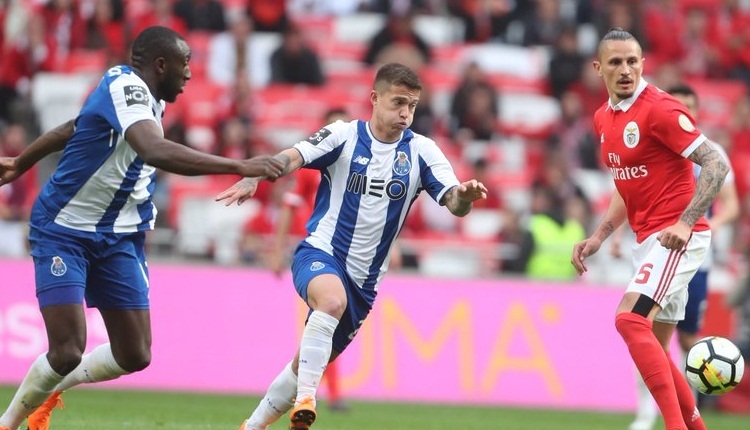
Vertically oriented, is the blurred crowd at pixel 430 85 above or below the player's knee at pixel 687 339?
above

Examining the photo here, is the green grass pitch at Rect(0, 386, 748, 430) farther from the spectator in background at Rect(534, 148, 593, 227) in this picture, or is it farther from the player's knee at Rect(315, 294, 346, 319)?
the spectator in background at Rect(534, 148, 593, 227)

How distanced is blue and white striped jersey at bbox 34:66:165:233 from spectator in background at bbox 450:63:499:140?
36.9ft

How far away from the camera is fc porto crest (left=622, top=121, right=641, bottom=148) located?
28.3 feet

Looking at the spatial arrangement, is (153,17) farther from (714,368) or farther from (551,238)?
(714,368)

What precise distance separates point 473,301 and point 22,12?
287 inches

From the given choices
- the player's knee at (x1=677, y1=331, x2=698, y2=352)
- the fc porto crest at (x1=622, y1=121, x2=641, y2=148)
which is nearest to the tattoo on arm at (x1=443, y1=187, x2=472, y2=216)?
the fc porto crest at (x1=622, y1=121, x2=641, y2=148)

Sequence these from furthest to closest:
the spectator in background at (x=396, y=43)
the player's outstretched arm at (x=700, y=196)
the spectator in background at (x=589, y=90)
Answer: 1. the spectator in background at (x=589, y=90)
2. the spectator in background at (x=396, y=43)
3. the player's outstretched arm at (x=700, y=196)

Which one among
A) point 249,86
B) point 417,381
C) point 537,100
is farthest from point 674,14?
point 417,381

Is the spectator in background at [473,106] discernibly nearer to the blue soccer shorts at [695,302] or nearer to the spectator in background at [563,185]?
the spectator in background at [563,185]

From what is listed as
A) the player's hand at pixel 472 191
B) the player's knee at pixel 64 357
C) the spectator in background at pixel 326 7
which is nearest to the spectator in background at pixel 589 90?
the spectator in background at pixel 326 7

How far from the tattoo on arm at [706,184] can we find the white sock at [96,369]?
12.1 feet

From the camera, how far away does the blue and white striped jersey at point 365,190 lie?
8.62 meters

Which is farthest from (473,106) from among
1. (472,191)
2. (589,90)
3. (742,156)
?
(472,191)

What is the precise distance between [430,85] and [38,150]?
11.9m
